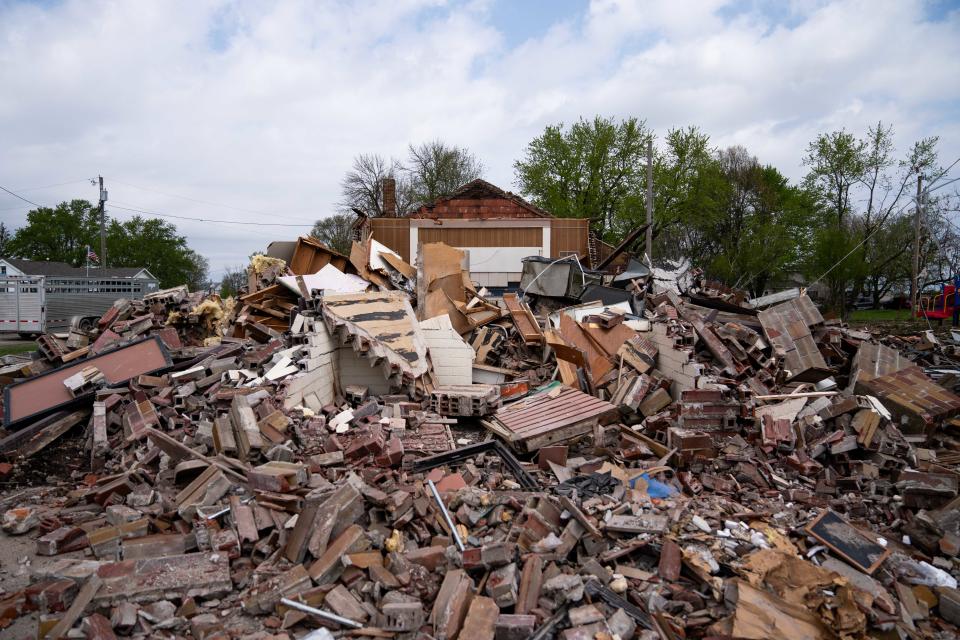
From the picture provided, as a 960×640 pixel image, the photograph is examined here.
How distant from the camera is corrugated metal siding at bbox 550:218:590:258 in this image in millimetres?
16953

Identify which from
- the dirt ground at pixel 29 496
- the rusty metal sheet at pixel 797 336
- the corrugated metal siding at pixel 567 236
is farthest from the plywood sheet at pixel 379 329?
the corrugated metal siding at pixel 567 236

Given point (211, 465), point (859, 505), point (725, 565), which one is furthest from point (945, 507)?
point (211, 465)

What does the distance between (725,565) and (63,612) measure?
4647 millimetres

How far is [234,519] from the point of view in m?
4.28

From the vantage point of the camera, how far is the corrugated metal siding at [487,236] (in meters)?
16.8

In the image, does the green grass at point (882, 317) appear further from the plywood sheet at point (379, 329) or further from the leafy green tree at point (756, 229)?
the plywood sheet at point (379, 329)

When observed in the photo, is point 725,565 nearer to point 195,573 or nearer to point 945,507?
point 945,507

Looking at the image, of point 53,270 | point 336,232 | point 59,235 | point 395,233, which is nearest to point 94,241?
point 59,235

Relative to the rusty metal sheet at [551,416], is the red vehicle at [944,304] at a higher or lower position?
higher

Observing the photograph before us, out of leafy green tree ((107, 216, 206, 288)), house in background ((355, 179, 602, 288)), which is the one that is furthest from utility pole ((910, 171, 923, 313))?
leafy green tree ((107, 216, 206, 288))

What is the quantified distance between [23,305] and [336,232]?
2661 cm

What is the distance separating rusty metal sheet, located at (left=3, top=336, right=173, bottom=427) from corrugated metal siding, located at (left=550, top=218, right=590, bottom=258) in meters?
12.0

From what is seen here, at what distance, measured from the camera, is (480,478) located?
17.6 feet

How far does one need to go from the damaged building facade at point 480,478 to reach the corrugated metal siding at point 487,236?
21.8ft
